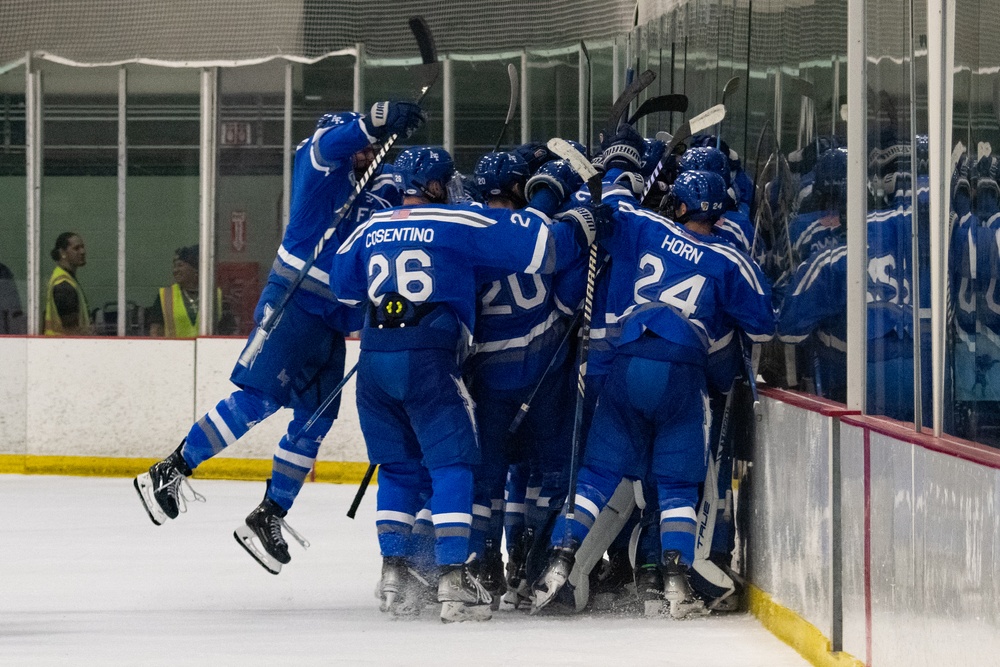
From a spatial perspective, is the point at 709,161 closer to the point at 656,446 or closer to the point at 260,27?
the point at 656,446

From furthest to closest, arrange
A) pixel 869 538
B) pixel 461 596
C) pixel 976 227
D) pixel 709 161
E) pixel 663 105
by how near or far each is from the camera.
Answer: pixel 663 105 < pixel 709 161 < pixel 461 596 < pixel 869 538 < pixel 976 227

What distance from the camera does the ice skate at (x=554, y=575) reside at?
13.3 feet

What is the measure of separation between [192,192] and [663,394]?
15.7 ft

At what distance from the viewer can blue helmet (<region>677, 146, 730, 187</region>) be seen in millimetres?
4281

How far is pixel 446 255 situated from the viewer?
13.3 ft

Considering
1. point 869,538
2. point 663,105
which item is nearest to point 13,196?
point 663,105

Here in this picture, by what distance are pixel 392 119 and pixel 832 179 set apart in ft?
4.34

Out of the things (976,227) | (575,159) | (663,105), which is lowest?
(976,227)

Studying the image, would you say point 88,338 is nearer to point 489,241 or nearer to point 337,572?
point 337,572

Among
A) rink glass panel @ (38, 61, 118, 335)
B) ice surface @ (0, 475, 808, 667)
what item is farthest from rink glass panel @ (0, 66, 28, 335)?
ice surface @ (0, 475, 808, 667)

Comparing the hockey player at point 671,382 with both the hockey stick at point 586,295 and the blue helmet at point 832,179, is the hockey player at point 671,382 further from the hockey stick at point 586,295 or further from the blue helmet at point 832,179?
the blue helmet at point 832,179

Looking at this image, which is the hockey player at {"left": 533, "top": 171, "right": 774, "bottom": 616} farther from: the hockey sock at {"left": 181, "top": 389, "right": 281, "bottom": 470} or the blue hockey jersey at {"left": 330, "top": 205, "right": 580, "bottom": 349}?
the hockey sock at {"left": 181, "top": 389, "right": 281, "bottom": 470}

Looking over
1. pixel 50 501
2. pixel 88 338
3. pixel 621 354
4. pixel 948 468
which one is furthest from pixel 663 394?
Result: pixel 88 338

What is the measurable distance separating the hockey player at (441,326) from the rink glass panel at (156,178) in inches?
171
